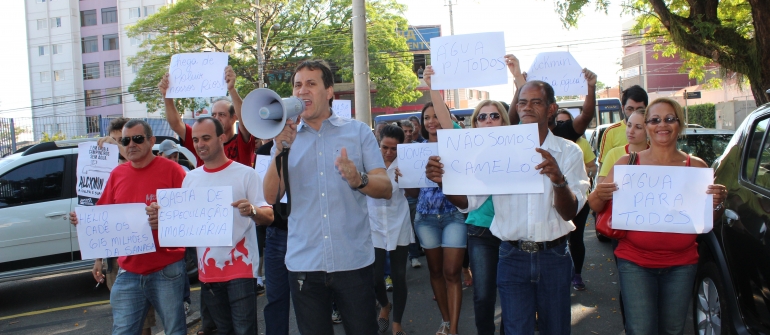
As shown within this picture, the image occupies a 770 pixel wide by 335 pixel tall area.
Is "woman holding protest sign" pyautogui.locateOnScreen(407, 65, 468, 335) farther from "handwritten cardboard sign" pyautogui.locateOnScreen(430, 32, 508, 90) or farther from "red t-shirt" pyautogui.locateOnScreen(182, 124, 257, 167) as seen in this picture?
"red t-shirt" pyautogui.locateOnScreen(182, 124, 257, 167)

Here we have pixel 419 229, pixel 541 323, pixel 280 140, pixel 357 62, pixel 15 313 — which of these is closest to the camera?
pixel 280 140

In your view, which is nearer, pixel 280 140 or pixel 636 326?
pixel 280 140

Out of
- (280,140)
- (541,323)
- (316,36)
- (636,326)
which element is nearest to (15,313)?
(280,140)

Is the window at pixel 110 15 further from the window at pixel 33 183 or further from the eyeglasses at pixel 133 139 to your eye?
the eyeglasses at pixel 133 139

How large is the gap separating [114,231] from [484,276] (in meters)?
2.48

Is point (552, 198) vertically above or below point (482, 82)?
below

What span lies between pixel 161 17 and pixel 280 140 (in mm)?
32969

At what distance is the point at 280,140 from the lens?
277 centimetres

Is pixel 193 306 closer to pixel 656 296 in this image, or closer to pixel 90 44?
pixel 656 296

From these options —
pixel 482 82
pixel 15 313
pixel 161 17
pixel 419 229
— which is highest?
pixel 161 17

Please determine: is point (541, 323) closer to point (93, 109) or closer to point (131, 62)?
point (131, 62)

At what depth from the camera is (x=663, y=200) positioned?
3.12 meters

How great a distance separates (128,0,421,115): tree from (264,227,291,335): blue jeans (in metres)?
27.5

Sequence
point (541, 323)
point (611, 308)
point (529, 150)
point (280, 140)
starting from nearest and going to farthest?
point (280, 140), point (529, 150), point (541, 323), point (611, 308)
